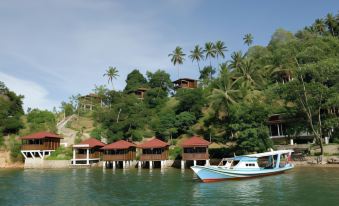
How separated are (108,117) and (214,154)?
29.7 m

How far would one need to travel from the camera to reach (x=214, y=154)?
176 feet

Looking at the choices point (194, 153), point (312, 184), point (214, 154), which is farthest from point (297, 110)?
point (312, 184)

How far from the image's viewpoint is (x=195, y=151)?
50.7 meters

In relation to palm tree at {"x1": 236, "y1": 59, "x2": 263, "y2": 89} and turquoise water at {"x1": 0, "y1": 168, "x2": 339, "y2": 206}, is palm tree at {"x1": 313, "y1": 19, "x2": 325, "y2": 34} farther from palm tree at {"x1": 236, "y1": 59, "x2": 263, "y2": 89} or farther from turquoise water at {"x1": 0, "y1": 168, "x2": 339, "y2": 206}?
turquoise water at {"x1": 0, "y1": 168, "x2": 339, "y2": 206}

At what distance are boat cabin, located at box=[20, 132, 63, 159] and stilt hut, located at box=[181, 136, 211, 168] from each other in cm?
2964

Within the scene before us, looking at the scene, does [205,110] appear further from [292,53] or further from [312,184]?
[312,184]

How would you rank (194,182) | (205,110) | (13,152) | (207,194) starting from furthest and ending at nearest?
(205,110)
(13,152)
(194,182)
(207,194)

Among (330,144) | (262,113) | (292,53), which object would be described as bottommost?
(330,144)

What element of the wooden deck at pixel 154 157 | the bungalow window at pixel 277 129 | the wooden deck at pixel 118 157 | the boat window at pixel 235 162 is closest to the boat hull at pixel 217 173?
the boat window at pixel 235 162

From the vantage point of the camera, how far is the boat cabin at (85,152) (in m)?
60.1

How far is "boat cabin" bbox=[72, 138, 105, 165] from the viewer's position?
197ft

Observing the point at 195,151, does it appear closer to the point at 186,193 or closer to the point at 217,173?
the point at 217,173

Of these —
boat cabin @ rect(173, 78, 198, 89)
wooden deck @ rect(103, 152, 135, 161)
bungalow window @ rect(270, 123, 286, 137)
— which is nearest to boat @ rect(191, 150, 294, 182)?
bungalow window @ rect(270, 123, 286, 137)

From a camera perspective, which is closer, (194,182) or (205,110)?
(194,182)
